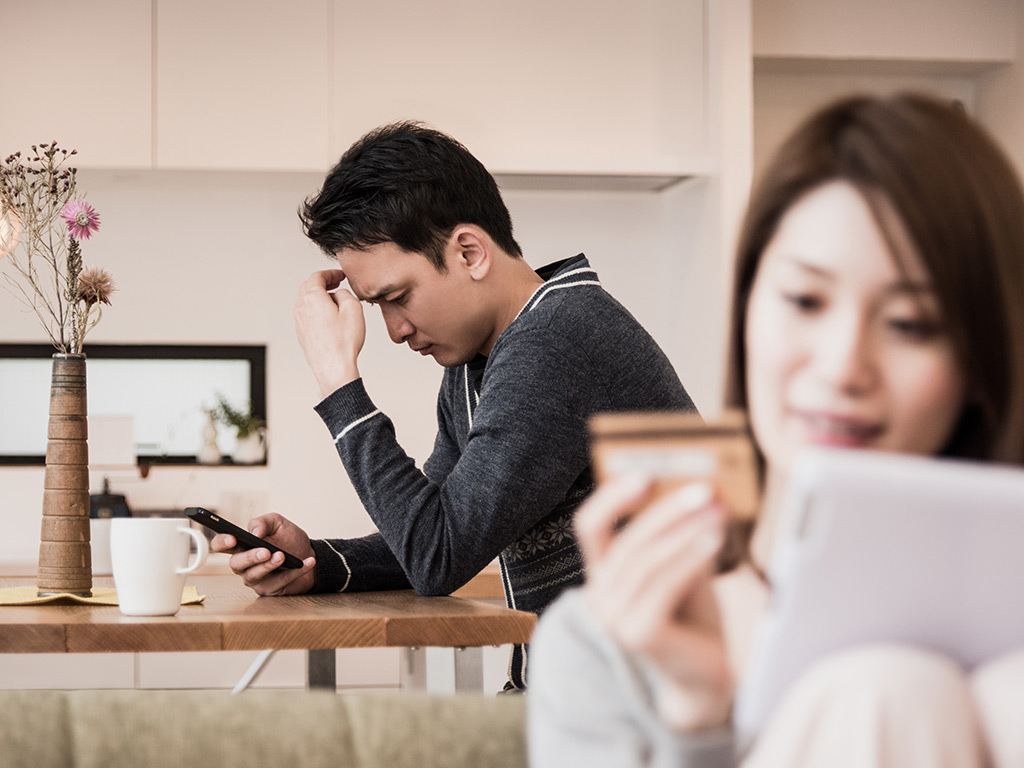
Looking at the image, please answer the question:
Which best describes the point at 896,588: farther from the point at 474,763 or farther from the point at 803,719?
the point at 474,763

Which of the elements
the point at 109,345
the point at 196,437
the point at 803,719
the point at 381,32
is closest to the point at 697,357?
the point at 381,32

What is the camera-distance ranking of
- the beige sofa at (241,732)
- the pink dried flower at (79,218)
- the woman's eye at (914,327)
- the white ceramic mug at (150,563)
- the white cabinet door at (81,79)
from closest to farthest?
the woman's eye at (914,327) → the beige sofa at (241,732) → the white ceramic mug at (150,563) → the pink dried flower at (79,218) → the white cabinet door at (81,79)

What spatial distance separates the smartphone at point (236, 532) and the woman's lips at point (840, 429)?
98 centimetres

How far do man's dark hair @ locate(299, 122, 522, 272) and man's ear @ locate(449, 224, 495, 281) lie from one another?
0.02m

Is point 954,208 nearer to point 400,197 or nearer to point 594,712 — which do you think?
point 594,712

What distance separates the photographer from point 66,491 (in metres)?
1.50

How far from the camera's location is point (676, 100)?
135 inches

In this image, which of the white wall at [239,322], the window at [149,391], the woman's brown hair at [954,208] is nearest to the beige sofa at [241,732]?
the woman's brown hair at [954,208]

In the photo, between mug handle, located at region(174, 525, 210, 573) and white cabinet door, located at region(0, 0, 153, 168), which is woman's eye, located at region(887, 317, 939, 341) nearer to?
mug handle, located at region(174, 525, 210, 573)

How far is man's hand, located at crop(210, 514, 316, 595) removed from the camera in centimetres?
153

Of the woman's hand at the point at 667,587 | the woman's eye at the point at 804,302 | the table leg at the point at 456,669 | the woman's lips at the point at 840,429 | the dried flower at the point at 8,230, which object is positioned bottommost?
the table leg at the point at 456,669

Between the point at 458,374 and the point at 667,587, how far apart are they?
1307mm

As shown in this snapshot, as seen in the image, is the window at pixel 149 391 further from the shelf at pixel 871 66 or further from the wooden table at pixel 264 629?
the wooden table at pixel 264 629

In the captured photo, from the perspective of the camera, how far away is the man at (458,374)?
1467 mm
